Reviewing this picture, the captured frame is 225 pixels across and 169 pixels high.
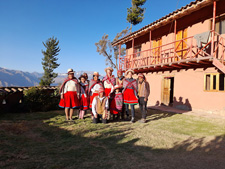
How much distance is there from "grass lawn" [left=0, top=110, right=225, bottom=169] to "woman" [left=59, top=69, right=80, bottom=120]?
0.96 m

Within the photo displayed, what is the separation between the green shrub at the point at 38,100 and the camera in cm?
815

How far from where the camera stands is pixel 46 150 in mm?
3289

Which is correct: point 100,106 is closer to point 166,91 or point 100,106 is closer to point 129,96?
point 129,96

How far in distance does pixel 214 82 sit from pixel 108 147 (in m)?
7.36

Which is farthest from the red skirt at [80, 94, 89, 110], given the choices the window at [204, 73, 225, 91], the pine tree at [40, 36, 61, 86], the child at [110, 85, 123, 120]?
the pine tree at [40, 36, 61, 86]

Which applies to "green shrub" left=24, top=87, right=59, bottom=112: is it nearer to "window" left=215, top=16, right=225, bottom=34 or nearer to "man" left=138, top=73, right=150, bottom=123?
"man" left=138, top=73, right=150, bottom=123

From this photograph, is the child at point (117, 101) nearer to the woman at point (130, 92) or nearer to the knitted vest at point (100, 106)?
the woman at point (130, 92)

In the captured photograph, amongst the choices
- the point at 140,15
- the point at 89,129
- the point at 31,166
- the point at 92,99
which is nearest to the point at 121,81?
the point at 92,99

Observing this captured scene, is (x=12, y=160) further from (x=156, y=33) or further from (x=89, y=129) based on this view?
(x=156, y=33)

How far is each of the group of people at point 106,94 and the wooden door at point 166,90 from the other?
5.76 meters

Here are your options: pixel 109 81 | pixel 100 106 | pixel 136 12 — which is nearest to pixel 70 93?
pixel 100 106

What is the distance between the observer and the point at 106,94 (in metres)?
6.25

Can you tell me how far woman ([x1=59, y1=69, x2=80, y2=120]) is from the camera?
5.92 meters

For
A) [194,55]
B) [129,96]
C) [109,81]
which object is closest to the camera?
[129,96]
